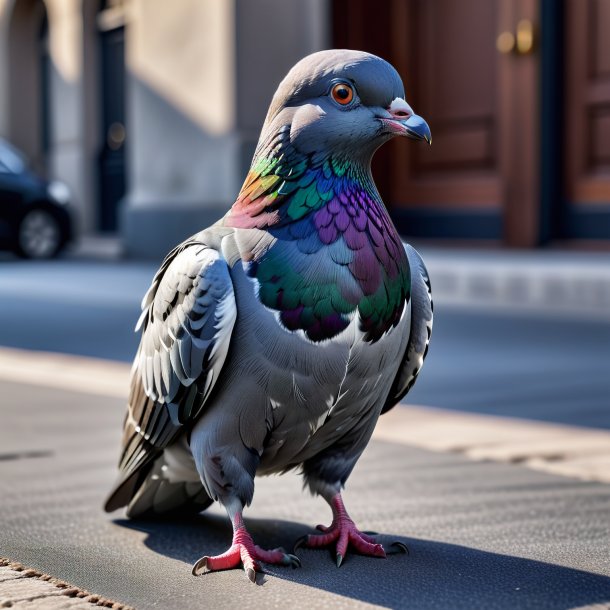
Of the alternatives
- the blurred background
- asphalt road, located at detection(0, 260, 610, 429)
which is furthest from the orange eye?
the blurred background

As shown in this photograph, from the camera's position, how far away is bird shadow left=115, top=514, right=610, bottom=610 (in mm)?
1974

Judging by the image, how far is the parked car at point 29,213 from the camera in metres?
11.8

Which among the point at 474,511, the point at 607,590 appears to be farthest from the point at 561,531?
the point at 607,590

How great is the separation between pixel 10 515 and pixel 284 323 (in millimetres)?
1023

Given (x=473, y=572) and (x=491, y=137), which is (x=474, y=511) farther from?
(x=491, y=137)

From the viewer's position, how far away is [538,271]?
21.9 feet

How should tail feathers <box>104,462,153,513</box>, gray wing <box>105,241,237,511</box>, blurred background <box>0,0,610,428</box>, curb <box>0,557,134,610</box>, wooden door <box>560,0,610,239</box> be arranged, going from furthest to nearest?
wooden door <box>560,0,610,239</box> < blurred background <box>0,0,610,428</box> < tail feathers <box>104,462,153,513</box> < gray wing <box>105,241,237,511</box> < curb <box>0,557,134,610</box>

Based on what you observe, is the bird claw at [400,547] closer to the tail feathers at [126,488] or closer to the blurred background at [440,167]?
the tail feathers at [126,488]

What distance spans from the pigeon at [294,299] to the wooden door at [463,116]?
6311mm

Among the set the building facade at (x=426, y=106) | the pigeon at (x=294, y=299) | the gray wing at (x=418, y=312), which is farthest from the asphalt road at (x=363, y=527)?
the building facade at (x=426, y=106)

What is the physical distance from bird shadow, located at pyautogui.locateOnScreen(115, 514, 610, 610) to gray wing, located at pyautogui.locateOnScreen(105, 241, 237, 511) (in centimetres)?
23

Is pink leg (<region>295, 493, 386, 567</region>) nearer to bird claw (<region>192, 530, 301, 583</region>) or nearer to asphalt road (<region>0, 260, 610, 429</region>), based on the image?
bird claw (<region>192, 530, 301, 583</region>)

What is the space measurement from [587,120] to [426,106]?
1.47 meters

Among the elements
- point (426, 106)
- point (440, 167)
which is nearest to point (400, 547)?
point (440, 167)
